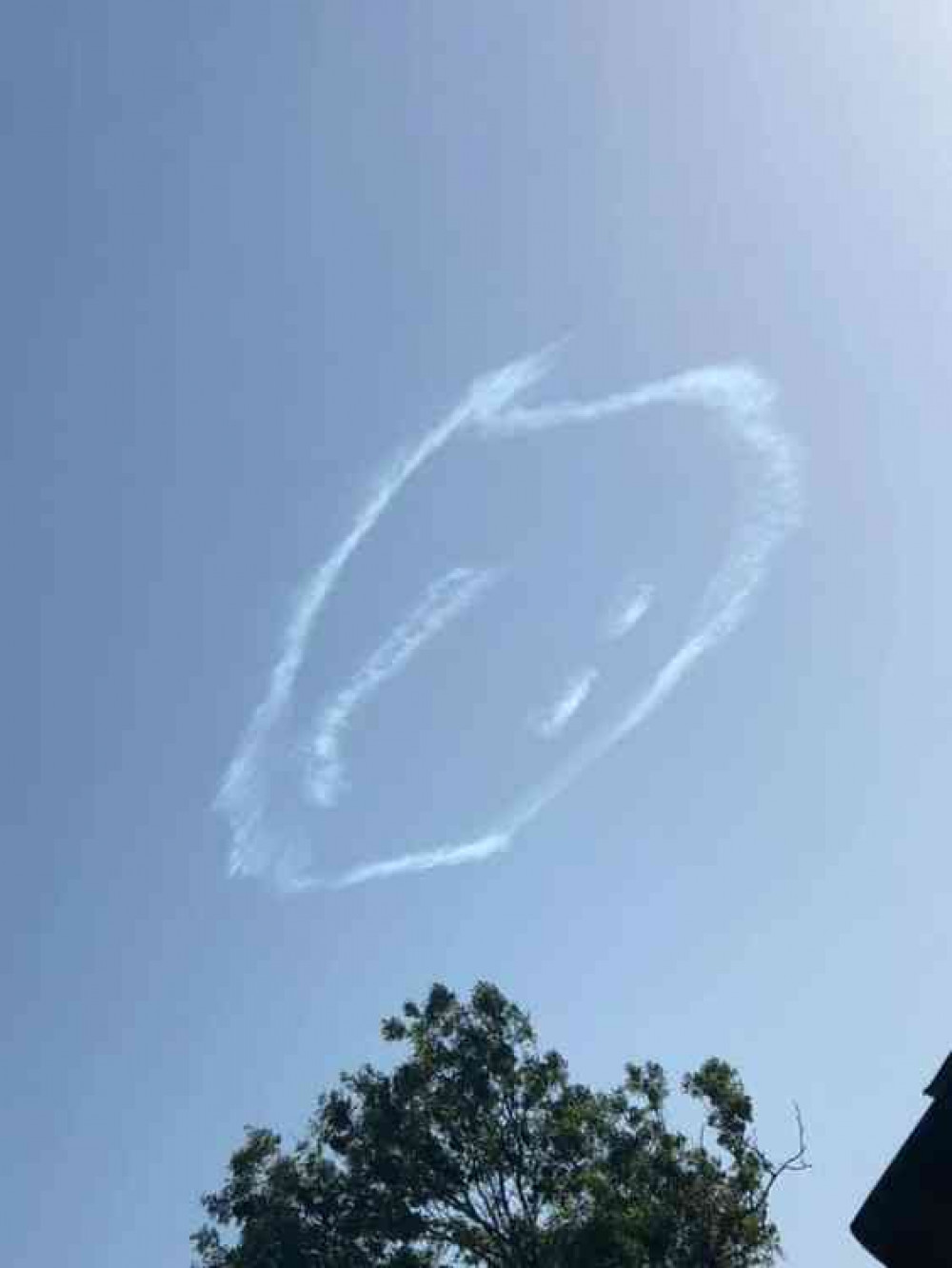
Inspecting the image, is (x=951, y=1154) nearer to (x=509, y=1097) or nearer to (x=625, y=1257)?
(x=625, y=1257)

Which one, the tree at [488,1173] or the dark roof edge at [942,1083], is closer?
the dark roof edge at [942,1083]

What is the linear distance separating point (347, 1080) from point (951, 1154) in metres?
24.8

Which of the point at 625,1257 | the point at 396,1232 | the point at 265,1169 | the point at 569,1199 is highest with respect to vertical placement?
the point at 265,1169

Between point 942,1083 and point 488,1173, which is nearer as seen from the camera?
point 942,1083

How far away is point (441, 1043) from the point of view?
3294 centimetres

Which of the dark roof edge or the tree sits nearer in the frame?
the dark roof edge

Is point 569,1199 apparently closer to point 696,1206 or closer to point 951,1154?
point 696,1206

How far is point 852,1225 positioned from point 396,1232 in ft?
74.2

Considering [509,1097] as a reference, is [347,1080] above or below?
above

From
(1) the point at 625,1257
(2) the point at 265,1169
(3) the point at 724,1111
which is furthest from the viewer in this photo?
(2) the point at 265,1169

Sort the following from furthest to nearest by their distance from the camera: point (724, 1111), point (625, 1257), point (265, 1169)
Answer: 1. point (265, 1169)
2. point (724, 1111)
3. point (625, 1257)

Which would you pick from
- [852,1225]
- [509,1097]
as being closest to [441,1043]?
[509,1097]

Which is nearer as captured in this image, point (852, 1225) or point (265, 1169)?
point (852, 1225)

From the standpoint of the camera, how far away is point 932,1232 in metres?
11.5
